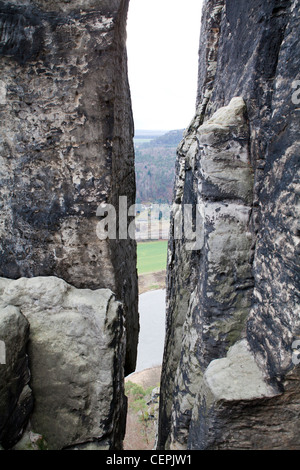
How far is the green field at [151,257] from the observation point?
66.7ft

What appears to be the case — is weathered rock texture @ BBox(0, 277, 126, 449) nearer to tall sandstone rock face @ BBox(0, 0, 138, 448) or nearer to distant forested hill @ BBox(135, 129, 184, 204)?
tall sandstone rock face @ BBox(0, 0, 138, 448)

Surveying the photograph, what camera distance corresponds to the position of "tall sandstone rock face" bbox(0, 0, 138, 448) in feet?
9.46

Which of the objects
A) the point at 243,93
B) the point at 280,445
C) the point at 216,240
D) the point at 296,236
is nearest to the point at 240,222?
the point at 216,240

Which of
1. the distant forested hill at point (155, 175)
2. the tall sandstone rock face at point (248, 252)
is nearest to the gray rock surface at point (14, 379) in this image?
the tall sandstone rock face at point (248, 252)

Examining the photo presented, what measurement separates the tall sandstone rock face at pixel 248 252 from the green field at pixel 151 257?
16.5 meters

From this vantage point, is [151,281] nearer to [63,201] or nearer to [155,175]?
[63,201]

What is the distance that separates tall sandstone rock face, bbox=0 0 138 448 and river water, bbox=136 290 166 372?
10.3m

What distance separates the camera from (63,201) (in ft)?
10.6

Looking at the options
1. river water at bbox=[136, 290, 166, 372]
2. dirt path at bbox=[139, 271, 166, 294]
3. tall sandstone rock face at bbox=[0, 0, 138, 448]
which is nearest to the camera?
tall sandstone rock face at bbox=[0, 0, 138, 448]

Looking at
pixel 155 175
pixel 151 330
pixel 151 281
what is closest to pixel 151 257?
pixel 151 281

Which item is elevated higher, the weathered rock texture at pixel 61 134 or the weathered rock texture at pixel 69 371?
the weathered rock texture at pixel 61 134

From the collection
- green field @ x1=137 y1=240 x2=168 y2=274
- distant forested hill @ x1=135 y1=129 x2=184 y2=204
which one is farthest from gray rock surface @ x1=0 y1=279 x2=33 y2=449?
distant forested hill @ x1=135 y1=129 x2=184 y2=204

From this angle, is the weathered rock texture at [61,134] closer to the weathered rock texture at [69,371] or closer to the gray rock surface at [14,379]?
the weathered rock texture at [69,371]

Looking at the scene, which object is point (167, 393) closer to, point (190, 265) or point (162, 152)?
point (190, 265)
